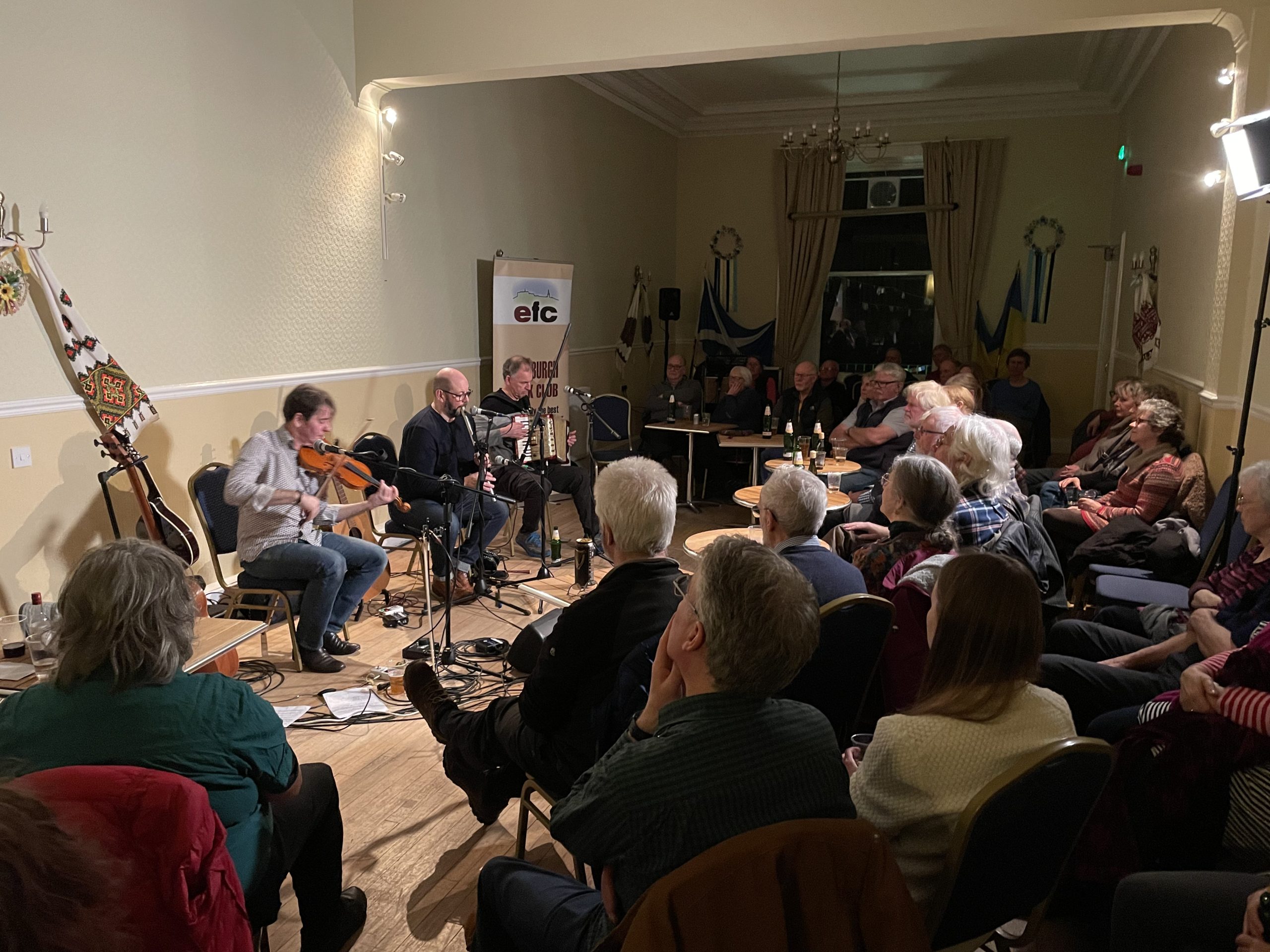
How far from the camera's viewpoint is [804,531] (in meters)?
2.64

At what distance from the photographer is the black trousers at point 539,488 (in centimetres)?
563

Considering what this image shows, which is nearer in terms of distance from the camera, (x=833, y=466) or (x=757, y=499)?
(x=757, y=499)

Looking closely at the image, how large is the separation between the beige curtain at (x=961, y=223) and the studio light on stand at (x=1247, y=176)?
5872 millimetres

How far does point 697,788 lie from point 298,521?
3.02m

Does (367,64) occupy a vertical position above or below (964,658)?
above

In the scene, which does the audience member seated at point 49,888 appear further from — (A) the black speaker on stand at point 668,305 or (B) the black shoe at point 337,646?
(A) the black speaker on stand at point 668,305

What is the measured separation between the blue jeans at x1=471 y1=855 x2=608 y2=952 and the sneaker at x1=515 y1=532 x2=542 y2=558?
387cm

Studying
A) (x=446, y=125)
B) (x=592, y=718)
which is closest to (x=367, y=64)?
(x=446, y=125)

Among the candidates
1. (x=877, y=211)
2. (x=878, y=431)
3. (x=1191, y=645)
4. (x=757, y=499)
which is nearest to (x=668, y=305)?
(x=877, y=211)

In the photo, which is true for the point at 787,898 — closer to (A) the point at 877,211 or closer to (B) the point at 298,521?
(B) the point at 298,521

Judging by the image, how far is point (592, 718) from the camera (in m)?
2.07

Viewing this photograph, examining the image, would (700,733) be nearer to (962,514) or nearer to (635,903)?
(635,903)

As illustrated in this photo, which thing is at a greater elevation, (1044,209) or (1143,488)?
(1044,209)

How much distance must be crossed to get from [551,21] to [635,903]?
4943mm
